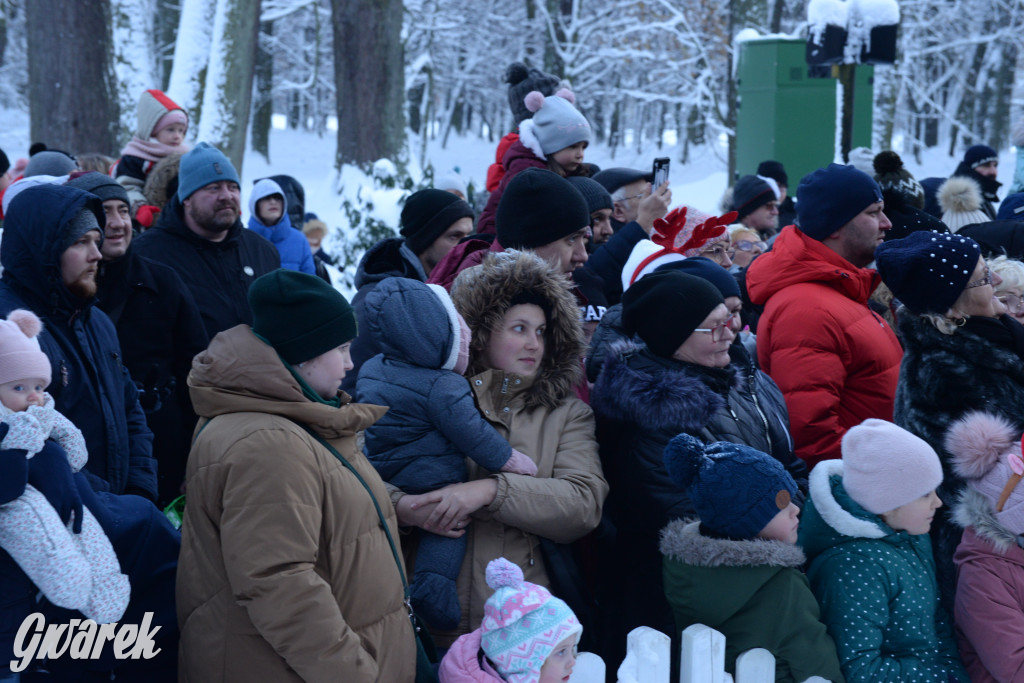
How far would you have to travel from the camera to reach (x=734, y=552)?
255 cm

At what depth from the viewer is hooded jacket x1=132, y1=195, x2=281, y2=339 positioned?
4.53 metres

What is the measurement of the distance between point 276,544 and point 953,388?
83.6 inches

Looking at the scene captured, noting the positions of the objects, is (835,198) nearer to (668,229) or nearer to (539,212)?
(668,229)

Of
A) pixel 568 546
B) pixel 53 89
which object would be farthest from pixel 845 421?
pixel 53 89

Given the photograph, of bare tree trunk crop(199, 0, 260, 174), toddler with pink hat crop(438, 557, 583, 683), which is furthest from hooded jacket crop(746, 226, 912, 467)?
bare tree trunk crop(199, 0, 260, 174)

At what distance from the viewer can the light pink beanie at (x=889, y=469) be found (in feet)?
8.75

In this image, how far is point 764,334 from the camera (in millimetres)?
3785

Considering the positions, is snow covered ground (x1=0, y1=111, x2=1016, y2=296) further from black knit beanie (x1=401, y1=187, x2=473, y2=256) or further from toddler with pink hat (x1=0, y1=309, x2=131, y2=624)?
toddler with pink hat (x1=0, y1=309, x2=131, y2=624)

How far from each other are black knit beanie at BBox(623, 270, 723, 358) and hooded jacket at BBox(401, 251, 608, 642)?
0.69 ft

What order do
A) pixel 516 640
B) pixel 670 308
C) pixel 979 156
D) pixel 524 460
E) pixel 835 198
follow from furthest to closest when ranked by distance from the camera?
pixel 979 156
pixel 835 198
pixel 670 308
pixel 524 460
pixel 516 640

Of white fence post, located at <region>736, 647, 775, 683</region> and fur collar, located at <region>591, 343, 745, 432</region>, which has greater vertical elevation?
fur collar, located at <region>591, 343, 745, 432</region>

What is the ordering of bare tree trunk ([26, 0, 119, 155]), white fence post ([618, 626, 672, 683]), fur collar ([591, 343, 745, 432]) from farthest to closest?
bare tree trunk ([26, 0, 119, 155]) → fur collar ([591, 343, 745, 432]) → white fence post ([618, 626, 672, 683])

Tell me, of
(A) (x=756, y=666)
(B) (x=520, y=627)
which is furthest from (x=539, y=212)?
(A) (x=756, y=666)

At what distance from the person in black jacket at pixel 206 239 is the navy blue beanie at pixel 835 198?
253 cm
